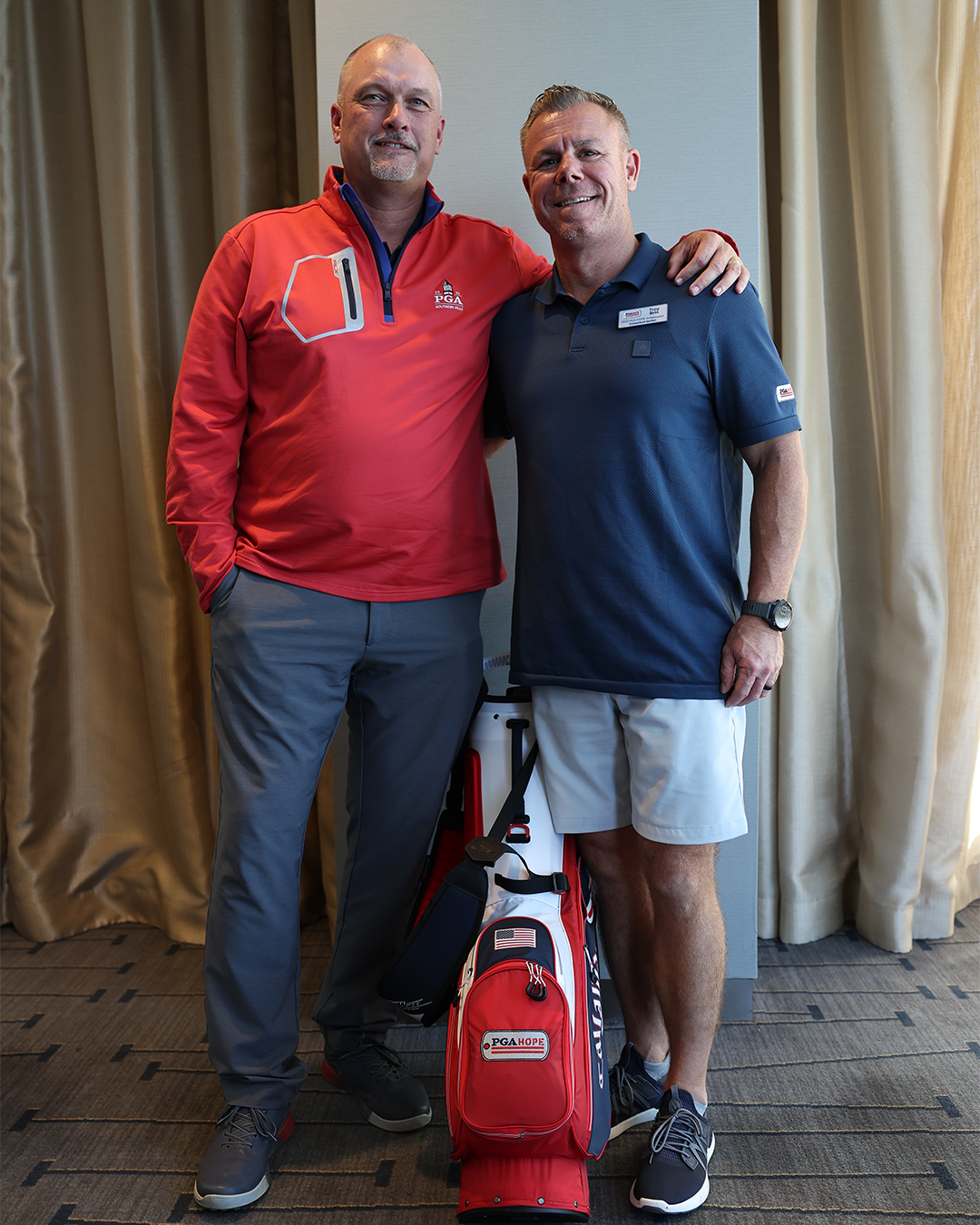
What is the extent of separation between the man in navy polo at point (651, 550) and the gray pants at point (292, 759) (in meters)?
0.20

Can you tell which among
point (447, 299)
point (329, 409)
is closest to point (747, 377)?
point (447, 299)

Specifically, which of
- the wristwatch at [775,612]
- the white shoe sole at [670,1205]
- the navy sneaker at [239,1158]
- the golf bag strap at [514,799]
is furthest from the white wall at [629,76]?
the navy sneaker at [239,1158]

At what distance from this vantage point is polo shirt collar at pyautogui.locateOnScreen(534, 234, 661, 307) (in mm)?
1514

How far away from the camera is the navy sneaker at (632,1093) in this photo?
1644 mm

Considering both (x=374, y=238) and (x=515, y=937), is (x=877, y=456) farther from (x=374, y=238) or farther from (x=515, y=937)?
(x=515, y=937)

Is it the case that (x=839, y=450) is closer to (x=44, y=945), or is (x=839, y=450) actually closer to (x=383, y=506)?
(x=383, y=506)

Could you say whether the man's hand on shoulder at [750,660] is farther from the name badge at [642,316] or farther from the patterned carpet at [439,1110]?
the patterned carpet at [439,1110]

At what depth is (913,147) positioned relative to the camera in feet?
7.01

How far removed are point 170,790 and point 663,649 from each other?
5.10 ft

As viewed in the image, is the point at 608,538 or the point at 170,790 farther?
the point at 170,790

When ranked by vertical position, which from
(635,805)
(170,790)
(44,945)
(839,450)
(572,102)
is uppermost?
(572,102)

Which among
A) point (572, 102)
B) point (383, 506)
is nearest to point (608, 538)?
point (383, 506)

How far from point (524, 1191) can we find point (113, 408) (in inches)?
82.8

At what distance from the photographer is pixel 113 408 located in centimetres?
246
